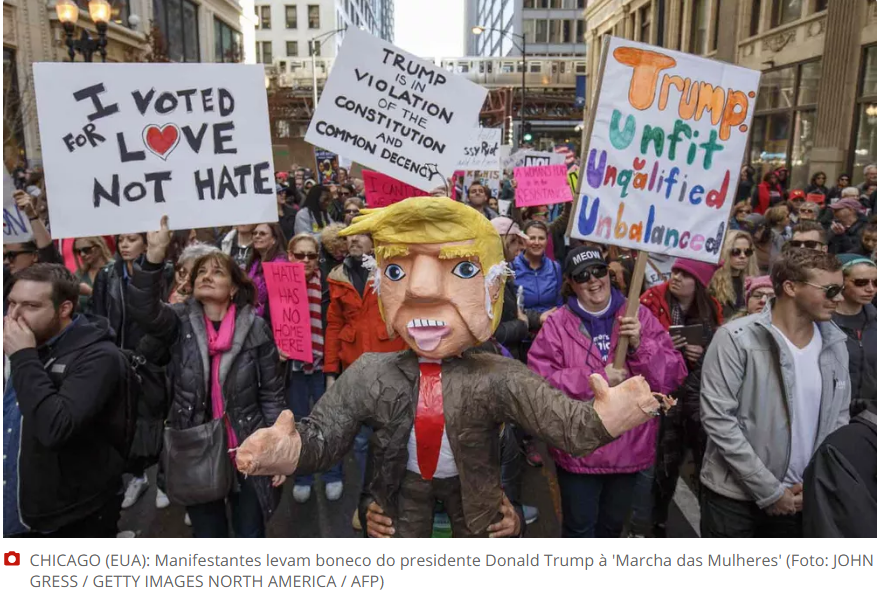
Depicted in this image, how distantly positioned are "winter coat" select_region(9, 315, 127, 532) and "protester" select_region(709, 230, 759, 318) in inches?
145

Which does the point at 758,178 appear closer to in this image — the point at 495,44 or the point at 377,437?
the point at 377,437

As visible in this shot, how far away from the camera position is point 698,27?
24.7 metres

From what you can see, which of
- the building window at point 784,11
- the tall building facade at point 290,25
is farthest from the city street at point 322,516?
the tall building facade at point 290,25

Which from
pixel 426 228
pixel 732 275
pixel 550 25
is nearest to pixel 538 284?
pixel 732 275

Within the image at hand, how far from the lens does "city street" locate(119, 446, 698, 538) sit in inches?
155

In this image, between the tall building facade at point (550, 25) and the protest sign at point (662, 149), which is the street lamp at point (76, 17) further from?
the tall building facade at point (550, 25)

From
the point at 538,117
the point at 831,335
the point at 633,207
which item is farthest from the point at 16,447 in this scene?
the point at 538,117

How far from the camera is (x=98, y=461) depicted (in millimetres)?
2682

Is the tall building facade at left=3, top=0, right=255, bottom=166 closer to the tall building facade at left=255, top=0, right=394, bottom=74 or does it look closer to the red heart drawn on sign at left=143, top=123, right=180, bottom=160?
the red heart drawn on sign at left=143, top=123, right=180, bottom=160

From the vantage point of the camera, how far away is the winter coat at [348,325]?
4.08 meters

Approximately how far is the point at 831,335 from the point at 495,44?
8959cm

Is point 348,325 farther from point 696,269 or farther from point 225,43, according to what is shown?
point 225,43
